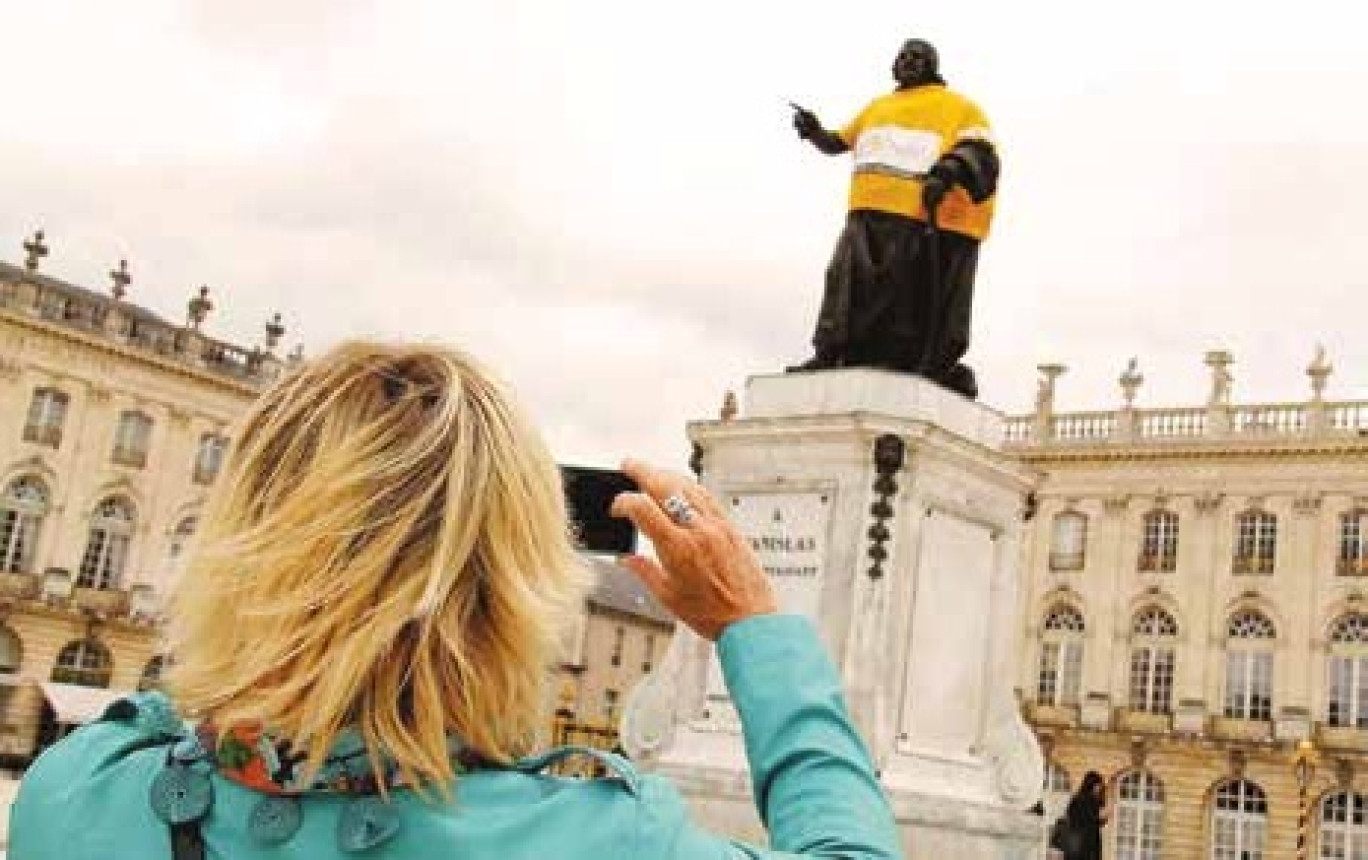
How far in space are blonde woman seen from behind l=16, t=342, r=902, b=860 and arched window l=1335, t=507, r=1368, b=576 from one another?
144 feet

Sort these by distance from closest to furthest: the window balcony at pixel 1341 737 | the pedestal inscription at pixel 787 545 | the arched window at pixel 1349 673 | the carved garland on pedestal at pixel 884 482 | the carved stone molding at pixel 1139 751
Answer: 1. the carved garland on pedestal at pixel 884 482
2. the pedestal inscription at pixel 787 545
3. the window balcony at pixel 1341 737
4. the arched window at pixel 1349 673
5. the carved stone molding at pixel 1139 751

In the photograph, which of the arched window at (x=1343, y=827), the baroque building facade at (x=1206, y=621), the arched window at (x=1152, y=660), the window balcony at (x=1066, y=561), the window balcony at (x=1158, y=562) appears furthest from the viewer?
the window balcony at (x=1066, y=561)

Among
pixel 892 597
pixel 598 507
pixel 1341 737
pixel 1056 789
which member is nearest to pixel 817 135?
pixel 892 597

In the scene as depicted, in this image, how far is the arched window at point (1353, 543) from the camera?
138ft

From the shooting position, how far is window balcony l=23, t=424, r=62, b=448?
45219 mm

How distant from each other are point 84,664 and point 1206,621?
102ft

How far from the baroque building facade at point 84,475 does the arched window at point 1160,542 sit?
83.2 ft

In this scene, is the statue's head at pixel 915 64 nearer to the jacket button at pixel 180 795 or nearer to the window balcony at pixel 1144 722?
the jacket button at pixel 180 795

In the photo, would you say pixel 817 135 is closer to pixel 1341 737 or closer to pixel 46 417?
pixel 1341 737

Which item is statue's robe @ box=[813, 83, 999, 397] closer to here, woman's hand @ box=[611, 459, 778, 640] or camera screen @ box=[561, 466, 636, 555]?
camera screen @ box=[561, 466, 636, 555]

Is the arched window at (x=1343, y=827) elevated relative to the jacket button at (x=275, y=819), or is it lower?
elevated

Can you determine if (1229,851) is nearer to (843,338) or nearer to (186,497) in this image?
(186,497)

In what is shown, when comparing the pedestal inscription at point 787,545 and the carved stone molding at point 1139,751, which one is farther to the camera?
the carved stone molding at point 1139,751

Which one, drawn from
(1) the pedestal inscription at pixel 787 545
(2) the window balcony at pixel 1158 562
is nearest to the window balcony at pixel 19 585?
(2) the window balcony at pixel 1158 562
